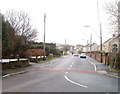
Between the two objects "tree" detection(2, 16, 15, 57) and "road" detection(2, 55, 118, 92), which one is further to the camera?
"tree" detection(2, 16, 15, 57)

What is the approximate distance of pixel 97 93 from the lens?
8164 mm

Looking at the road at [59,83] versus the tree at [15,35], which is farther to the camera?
the tree at [15,35]

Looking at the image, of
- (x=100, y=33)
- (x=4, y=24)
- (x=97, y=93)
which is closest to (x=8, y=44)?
(x=4, y=24)

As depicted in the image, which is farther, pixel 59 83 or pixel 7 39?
pixel 7 39

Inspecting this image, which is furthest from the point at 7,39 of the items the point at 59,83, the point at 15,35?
the point at 59,83

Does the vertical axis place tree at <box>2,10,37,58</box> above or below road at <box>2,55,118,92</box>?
above

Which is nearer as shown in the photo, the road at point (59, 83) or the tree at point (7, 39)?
the road at point (59, 83)

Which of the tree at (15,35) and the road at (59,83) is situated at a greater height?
the tree at (15,35)

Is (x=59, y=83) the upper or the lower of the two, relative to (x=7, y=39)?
lower

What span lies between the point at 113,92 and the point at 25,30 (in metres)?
18.0

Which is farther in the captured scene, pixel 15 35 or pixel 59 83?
pixel 15 35

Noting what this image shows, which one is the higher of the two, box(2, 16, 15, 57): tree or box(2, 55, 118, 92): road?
box(2, 16, 15, 57): tree

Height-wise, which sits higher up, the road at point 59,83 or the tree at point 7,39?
the tree at point 7,39

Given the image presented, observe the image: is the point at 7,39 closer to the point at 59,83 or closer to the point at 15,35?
the point at 15,35
